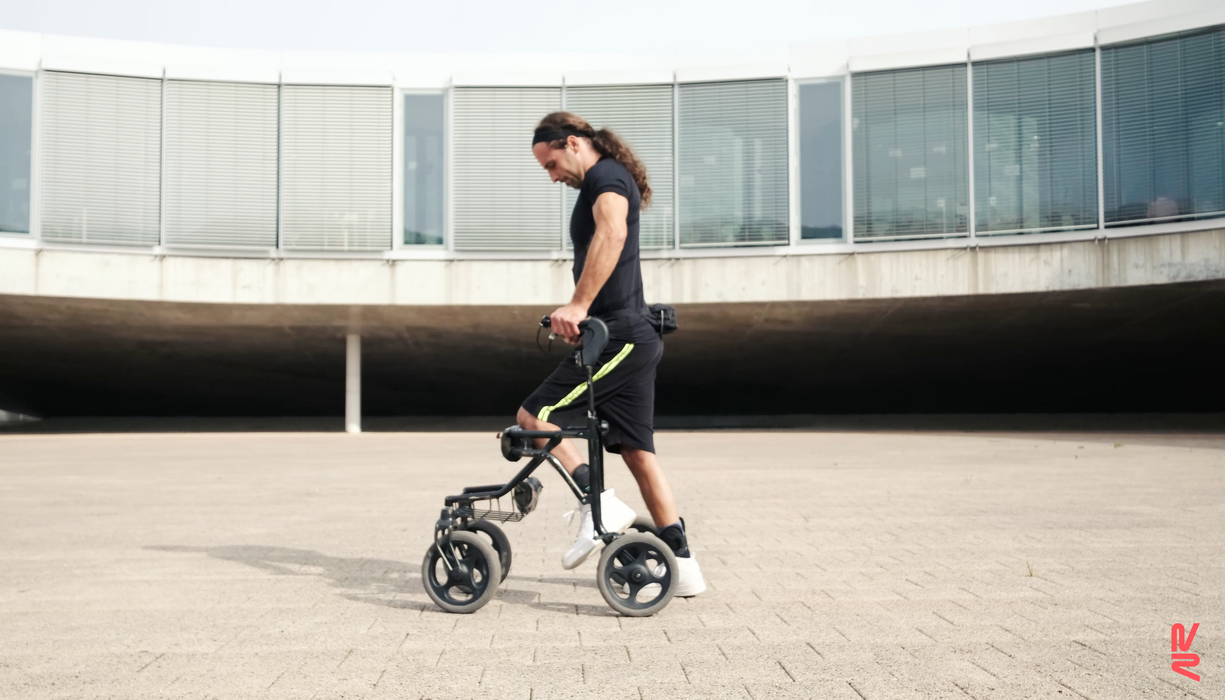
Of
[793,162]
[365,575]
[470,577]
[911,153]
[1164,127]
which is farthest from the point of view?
[793,162]

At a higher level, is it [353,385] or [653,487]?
[353,385]

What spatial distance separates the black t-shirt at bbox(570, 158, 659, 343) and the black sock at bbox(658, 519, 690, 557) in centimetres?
72

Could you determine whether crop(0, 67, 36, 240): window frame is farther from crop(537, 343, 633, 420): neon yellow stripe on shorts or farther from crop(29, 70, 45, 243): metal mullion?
crop(537, 343, 633, 420): neon yellow stripe on shorts

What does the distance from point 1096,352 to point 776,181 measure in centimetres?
839

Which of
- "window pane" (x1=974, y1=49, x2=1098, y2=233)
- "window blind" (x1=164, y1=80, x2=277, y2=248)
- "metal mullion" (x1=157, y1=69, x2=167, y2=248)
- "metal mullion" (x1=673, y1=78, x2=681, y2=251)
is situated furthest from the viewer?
"metal mullion" (x1=673, y1=78, x2=681, y2=251)

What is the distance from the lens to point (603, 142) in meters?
4.38

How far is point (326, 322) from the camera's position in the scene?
77.8 ft

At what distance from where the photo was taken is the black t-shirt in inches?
167

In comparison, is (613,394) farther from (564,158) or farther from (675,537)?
(564,158)

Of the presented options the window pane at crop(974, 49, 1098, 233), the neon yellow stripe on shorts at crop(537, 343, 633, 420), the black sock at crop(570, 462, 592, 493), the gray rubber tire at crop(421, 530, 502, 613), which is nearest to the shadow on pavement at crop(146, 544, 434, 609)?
the gray rubber tire at crop(421, 530, 502, 613)

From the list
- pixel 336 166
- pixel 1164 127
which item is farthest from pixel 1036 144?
pixel 336 166

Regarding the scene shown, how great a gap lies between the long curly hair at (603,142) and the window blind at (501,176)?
61.1ft

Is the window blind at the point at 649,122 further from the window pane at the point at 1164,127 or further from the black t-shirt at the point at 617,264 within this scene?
the black t-shirt at the point at 617,264

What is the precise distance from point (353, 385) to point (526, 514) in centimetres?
2065
